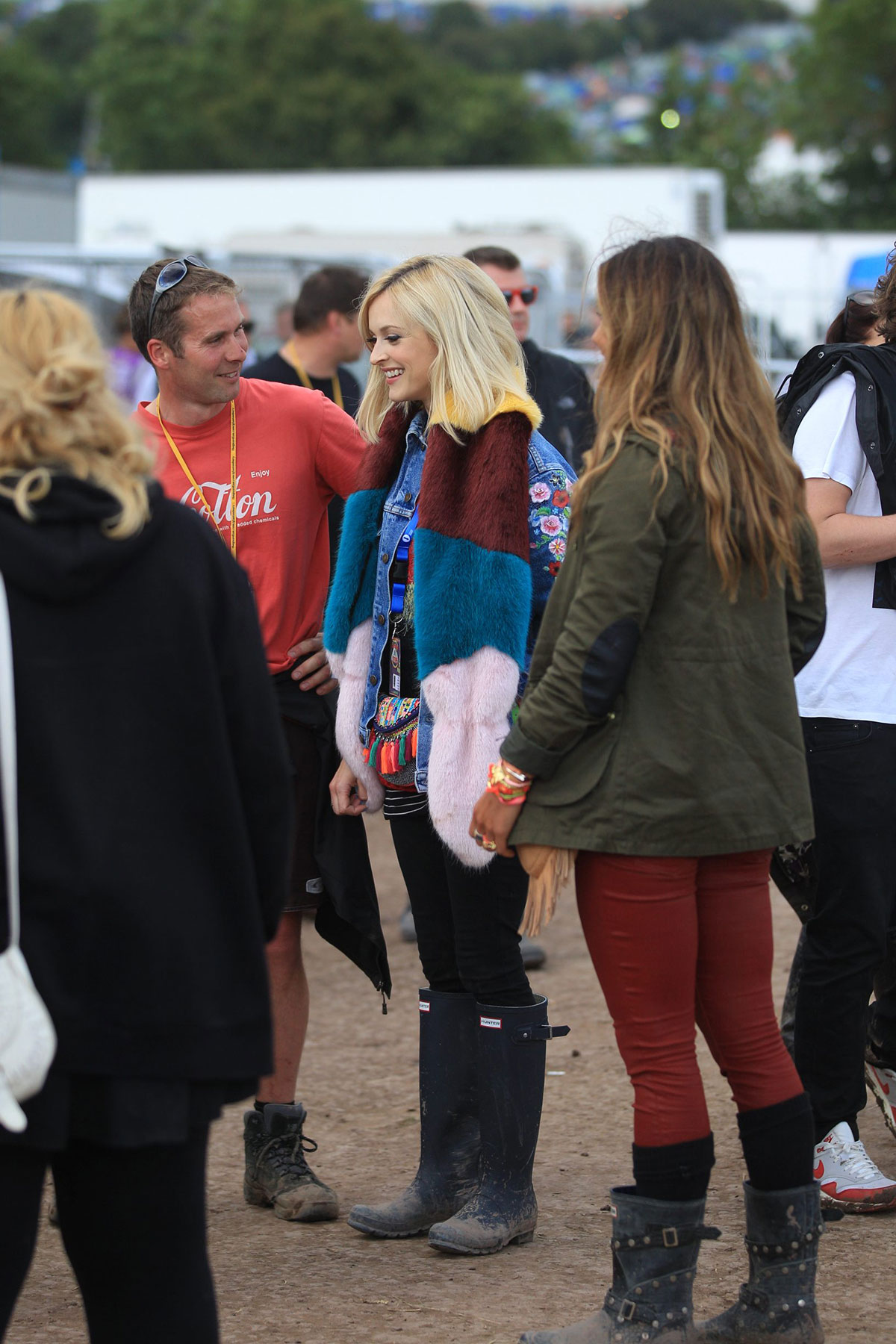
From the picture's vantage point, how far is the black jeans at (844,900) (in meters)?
3.37

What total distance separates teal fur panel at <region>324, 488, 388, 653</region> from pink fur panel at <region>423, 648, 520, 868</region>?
15.1 inches

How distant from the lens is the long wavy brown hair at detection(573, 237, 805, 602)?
2740 mm

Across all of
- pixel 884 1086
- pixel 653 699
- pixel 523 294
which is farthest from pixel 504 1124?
pixel 523 294

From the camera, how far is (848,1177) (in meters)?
3.65

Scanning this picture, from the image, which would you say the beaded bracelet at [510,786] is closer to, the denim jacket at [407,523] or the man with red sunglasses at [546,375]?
the denim jacket at [407,523]

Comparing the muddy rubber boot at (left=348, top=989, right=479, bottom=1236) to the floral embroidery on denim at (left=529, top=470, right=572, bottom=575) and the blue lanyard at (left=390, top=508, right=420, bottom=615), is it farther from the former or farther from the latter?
the floral embroidery on denim at (left=529, top=470, right=572, bottom=575)

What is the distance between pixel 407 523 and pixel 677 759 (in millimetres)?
1014

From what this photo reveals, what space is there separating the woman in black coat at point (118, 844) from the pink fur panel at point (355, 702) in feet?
4.50

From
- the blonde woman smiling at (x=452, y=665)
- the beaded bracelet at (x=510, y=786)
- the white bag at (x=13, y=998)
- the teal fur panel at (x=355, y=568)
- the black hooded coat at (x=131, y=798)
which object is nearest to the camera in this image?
the white bag at (x=13, y=998)

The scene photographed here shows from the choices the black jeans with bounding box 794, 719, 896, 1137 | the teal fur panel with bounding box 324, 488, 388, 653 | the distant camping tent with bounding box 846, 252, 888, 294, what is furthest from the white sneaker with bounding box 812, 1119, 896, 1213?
the distant camping tent with bounding box 846, 252, 888, 294

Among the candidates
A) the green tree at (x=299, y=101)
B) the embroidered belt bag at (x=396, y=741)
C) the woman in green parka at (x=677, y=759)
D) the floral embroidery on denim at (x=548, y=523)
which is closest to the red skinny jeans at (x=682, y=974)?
the woman in green parka at (x=677, y=759)

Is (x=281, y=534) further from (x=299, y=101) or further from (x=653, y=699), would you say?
(x=299, y=101)

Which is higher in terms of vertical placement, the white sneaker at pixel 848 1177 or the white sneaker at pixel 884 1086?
the white sneaker at pixel 884 1086

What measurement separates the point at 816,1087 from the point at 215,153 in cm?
7776
